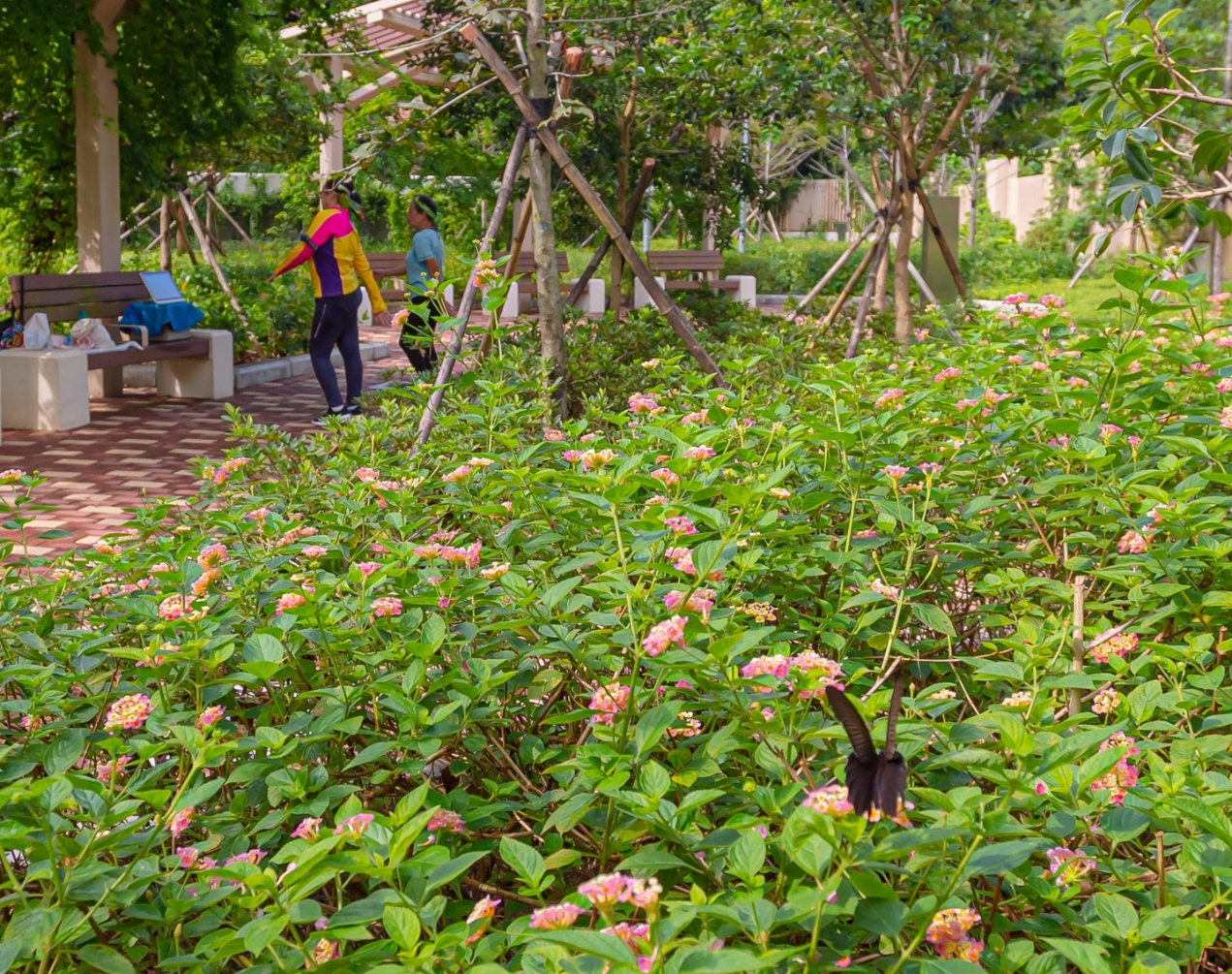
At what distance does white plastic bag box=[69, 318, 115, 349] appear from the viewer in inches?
341

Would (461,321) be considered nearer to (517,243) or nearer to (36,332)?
(517,243)

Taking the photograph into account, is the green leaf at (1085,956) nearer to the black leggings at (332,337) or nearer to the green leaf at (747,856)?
the green leaf at (747,856)

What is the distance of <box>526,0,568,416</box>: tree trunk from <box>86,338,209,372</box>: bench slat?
396 cm

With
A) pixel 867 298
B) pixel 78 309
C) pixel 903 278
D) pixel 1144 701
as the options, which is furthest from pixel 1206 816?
pixel 78 309

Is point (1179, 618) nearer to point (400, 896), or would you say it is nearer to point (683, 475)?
point (683, 475)

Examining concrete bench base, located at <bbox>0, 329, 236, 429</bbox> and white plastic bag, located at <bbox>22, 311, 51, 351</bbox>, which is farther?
Result: white plastic bag, located at <bbox>22, 311, 51, 351</bbox>

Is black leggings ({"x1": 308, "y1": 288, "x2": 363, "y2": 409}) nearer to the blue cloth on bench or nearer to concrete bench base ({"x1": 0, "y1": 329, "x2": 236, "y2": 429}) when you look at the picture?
concrete bench base ({"x1": 0, "y1": 329, "x2": 236, "y2": 429})

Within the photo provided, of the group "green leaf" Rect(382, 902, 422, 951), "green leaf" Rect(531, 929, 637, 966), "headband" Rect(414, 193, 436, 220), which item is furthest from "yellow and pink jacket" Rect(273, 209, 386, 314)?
"green leaf" Rect(531, 929, 637, 966)

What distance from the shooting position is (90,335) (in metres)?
8.75

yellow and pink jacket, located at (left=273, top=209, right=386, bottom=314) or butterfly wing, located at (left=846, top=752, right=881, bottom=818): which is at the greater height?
yellow and pink jacket, located at (left=273, top=209, right=386, bottom=314)

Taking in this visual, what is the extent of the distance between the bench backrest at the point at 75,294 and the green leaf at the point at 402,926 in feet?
27.4

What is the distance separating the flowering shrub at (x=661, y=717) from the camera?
1.29 meters

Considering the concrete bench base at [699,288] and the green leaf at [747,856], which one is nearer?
the green leaf at [747,856]

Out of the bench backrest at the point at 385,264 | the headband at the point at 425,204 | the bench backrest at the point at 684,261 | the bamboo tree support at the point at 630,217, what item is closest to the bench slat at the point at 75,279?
the headband at the point at 425,204
